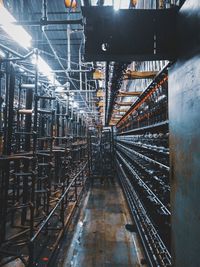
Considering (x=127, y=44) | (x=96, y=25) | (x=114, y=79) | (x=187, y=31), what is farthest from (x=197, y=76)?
(x=114, y=79)

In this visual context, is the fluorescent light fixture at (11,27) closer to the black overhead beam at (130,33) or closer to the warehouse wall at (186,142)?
the black overhead beam at (130,33)

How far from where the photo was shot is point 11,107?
355 cm

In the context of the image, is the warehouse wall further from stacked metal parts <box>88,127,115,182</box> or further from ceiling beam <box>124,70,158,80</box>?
stacked metal parts <box>88,127,115,182</box>

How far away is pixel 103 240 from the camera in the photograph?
13.7ft

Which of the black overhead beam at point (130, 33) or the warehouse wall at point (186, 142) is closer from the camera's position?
the warehouse wall at point (186, 142)

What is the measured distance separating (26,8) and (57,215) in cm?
459

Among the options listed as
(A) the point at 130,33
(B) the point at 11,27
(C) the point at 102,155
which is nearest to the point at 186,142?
(A) the point at 130,33

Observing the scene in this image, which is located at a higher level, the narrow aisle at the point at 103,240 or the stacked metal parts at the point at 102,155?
the stacked metal parts at the point at 102,155

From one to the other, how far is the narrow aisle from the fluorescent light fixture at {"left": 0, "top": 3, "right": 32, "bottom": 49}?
129 inches

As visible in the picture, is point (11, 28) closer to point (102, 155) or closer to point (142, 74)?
point (142, 74)

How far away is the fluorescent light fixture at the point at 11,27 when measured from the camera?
236 cm

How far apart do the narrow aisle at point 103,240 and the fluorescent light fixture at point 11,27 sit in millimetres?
3288

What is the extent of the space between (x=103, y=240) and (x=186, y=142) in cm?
349

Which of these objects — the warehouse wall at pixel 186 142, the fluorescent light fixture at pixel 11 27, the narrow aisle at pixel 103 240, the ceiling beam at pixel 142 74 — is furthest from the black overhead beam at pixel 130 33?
the narrow aisle at pixel 103 240
